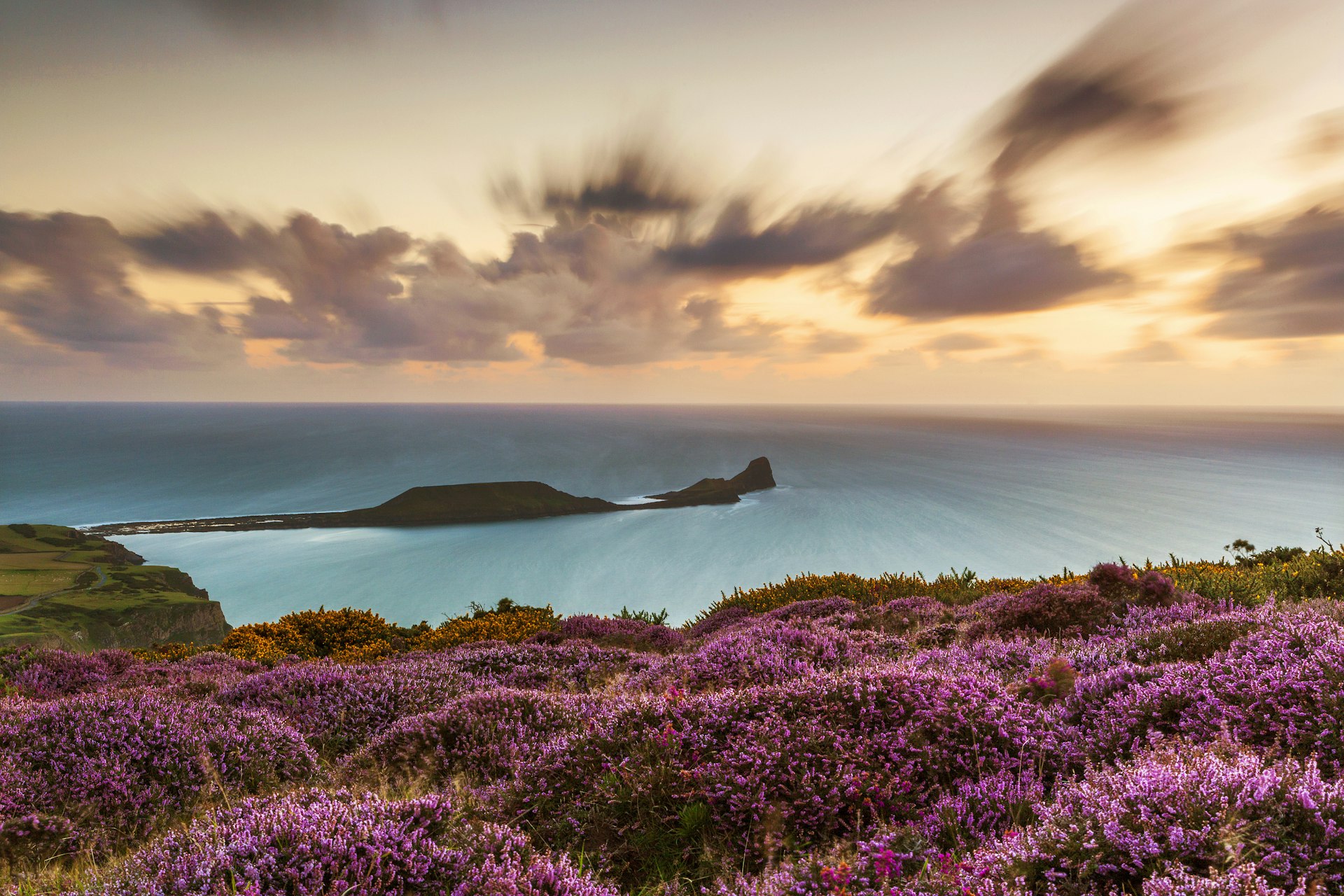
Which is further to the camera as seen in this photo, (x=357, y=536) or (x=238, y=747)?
(x=357, y=536)

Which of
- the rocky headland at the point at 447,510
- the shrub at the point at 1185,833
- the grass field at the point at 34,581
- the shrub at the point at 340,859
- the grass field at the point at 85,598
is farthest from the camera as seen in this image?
the rocky headland at the point at 447,510

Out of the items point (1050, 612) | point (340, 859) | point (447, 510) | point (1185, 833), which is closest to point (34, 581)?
point (340, 859)

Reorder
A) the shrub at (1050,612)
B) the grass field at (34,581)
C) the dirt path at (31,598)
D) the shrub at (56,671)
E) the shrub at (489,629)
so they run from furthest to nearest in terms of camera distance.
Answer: the grass field at (34,581)
the dirt path at (31,598)
the shrub at (489,629)
the shrub at (56,671)
the shrub at (1050,612)

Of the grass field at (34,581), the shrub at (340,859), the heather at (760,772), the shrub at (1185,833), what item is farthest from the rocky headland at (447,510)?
the shrub at (1185,833)

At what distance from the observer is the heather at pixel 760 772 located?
2.72 m

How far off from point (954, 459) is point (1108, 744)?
Result: 669 ft

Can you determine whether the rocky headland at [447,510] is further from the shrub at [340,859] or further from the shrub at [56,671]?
the shrub at [340,859]

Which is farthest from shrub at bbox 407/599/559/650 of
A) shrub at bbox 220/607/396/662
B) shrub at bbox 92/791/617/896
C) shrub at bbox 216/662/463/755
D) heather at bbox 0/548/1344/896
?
shrub at bbox 92/791/617/896

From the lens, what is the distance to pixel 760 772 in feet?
13.6

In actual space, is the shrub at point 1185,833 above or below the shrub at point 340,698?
above

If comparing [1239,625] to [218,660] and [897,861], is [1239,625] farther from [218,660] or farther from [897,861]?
[218,660]

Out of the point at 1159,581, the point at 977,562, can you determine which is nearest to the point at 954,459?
the point at 977,562

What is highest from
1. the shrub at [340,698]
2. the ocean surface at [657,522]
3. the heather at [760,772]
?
the heather at [760,772]

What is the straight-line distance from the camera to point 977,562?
83.6m
